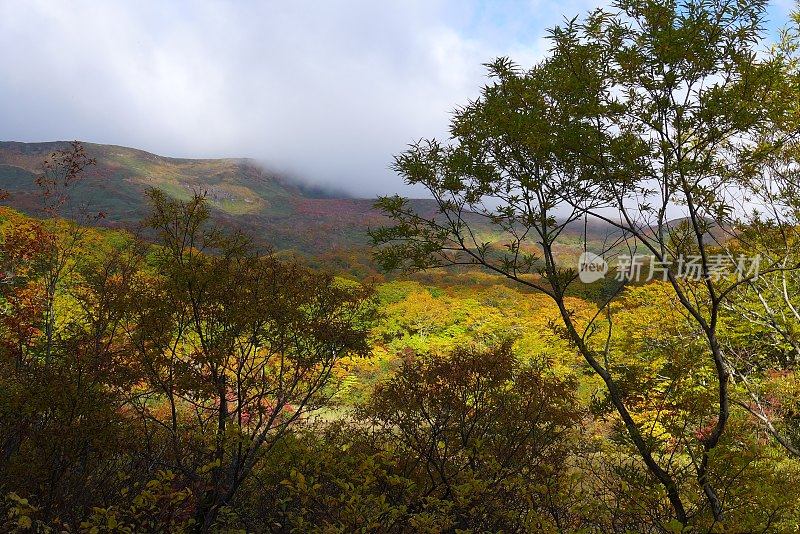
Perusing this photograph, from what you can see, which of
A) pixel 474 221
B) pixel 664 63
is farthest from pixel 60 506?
pixel 474 221

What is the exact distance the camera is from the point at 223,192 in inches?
5281

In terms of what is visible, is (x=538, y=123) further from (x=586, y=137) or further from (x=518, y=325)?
(x=518, y=325)

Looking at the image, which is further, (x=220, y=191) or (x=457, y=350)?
(x=220, y=191)

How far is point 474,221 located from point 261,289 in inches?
5953

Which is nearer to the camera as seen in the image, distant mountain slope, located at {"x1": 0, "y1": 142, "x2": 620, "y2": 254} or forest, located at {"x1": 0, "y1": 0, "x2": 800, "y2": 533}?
forest, located at {"x1": 0, "y1": 0, "x2": 800, "y2": 533}

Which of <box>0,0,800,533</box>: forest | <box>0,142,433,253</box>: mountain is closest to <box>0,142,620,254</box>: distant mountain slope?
<box>0,142,433,253</box>: mountain

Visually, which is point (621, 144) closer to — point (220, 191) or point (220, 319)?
point (220, 319)

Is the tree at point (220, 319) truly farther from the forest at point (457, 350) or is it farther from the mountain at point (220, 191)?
the mountain at point (220, 191)

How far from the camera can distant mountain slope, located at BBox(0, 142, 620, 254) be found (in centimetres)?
9269

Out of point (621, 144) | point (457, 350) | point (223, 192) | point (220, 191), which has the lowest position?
point (457, 350)

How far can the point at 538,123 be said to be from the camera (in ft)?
17.1

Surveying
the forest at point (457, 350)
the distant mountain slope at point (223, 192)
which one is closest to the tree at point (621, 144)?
the forest at point (457, 350)

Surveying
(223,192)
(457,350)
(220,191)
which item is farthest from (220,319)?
(220,191)

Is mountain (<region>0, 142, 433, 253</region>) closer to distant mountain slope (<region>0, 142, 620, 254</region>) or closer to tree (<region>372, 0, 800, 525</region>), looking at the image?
distant mountain slope (<region>0, 142, 620, 254</region>)
